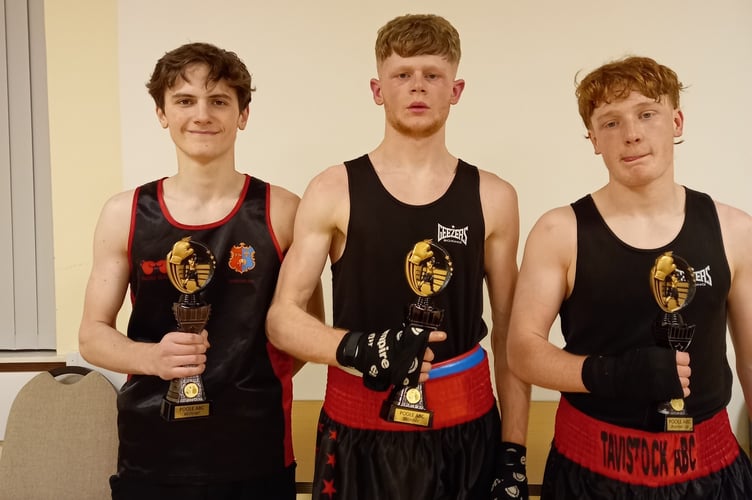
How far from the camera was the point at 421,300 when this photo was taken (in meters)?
1.74

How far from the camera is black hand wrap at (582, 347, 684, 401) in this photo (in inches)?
62.7

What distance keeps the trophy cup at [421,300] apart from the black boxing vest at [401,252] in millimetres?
170

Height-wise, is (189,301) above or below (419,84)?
below

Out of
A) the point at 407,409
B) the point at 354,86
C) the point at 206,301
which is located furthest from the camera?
the point at 354,86

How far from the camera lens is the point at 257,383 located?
6.93ft

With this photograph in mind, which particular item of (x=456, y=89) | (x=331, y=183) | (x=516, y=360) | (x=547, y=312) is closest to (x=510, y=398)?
(x=516, y=360)

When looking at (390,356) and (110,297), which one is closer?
(390,356)

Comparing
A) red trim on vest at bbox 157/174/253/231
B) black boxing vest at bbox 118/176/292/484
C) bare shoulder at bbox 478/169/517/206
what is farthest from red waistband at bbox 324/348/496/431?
red trim on vest at bbox 157/174/253/231

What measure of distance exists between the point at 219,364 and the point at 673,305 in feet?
4.32

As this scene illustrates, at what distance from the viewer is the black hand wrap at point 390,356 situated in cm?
166

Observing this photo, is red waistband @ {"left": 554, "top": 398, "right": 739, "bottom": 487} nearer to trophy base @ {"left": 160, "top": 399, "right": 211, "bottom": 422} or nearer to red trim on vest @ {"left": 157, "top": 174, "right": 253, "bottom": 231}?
trophy base @ {"left": 160, "top": 399, "right": 211, "bottom": 422}

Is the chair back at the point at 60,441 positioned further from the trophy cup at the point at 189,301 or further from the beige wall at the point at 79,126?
the trophy cup at the point at 189,301

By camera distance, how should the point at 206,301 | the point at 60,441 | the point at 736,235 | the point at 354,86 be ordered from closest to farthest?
1. the point at 736,235
2. the point at 206,301
3. the point at 60,441
4. the point at 354,86

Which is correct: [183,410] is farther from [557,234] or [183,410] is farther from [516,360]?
[557,234]
